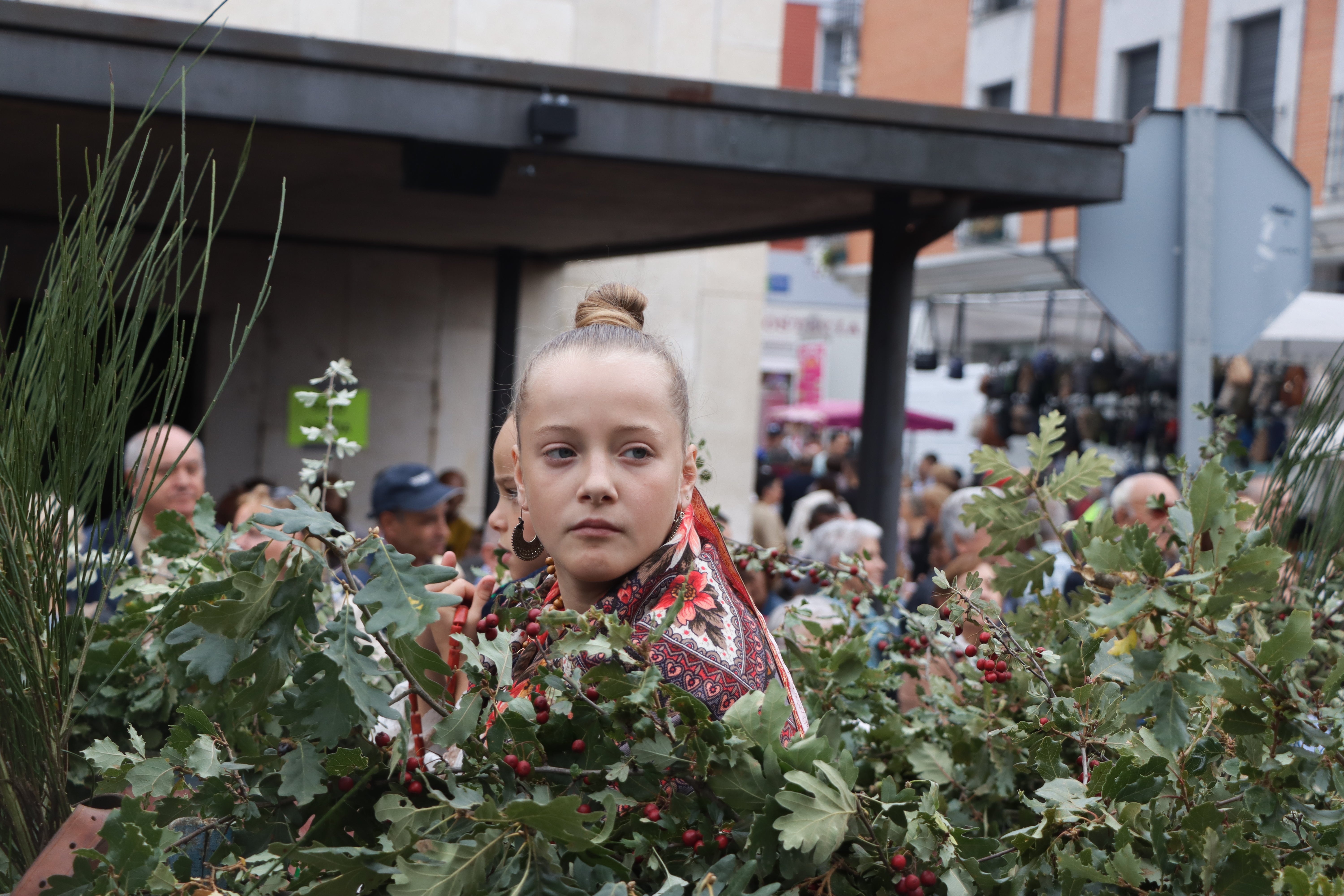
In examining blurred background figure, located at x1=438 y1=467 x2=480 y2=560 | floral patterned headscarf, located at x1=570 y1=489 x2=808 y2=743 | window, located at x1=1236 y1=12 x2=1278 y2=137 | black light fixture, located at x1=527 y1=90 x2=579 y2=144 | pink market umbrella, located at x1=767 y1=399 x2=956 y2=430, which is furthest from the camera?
pink market umbrella, located at x1=767 y1=399 x2=956 y2=430

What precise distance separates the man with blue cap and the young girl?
141 inches

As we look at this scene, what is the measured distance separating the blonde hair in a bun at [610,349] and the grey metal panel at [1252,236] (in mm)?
2852

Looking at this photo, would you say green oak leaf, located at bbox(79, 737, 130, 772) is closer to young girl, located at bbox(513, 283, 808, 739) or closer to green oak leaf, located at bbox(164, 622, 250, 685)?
green oak leaf, located at bbox(164, 622, 250, 685)

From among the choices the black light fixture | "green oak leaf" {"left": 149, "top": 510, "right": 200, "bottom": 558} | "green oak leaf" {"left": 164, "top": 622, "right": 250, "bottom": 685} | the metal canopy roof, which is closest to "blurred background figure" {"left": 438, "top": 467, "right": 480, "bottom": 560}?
the metal canopy roof

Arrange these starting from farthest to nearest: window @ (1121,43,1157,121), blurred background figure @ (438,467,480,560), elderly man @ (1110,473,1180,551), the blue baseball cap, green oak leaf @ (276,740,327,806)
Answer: window @ (1121,43,1157,121) → blurred background figure @ (438,467,480,560) → the blue baseball cap → elderly man @ (1110,473,1180,551) → green oak leaf @ (276,740,327,806)

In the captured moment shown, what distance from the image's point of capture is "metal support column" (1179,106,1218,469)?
3.91 m

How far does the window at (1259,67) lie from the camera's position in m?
18.8

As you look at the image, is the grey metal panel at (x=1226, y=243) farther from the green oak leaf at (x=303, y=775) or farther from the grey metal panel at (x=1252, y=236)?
the green oak leaf at (x=303, y=775)

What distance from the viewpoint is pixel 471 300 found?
357 inches

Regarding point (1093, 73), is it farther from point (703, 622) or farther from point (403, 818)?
point (403, 818)

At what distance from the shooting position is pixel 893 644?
2.35 metres

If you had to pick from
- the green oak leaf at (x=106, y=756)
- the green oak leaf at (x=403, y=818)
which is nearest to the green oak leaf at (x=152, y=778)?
the green oak leaf at (x=106, y=756)

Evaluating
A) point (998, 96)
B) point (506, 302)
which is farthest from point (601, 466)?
point (998, 96)

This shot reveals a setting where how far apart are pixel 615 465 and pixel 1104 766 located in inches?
Result: 24.8
